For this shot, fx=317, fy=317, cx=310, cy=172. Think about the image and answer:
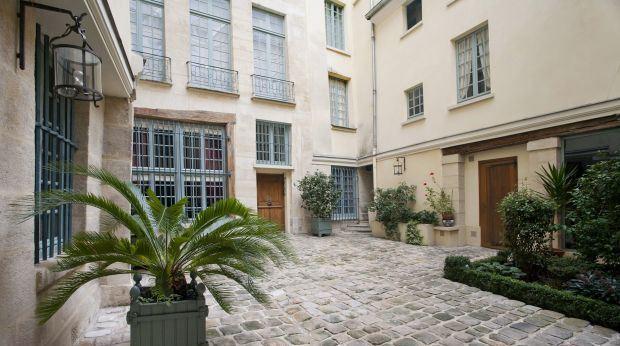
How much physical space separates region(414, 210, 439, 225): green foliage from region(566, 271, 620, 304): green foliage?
15.0ft

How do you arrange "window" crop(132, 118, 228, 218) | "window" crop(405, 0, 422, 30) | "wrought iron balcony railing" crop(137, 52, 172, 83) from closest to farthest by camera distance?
"window" crop(132, 118, 228, 218), "wrought iron balcony railing" crop(137, 52, 172, 83), "window" crop(405, 0, 422, 30)

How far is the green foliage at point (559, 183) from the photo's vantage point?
612 centimetres

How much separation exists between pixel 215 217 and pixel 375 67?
10.4 metres

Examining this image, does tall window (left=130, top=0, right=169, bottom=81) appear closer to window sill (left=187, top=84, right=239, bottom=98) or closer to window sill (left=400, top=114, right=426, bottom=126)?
window sill (left=187, top=84, right=239, bottom=98)

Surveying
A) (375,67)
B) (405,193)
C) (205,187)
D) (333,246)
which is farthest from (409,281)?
(375,67)

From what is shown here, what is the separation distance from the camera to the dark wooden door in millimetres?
7590

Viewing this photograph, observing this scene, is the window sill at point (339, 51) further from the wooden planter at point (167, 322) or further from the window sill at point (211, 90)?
the wooden planter at point (167, 322)

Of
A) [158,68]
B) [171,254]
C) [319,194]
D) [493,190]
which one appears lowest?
[171,254]

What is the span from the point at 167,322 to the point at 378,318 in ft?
7.77

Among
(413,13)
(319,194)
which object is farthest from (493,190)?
(413,13)

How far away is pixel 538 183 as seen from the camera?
6.75 metres

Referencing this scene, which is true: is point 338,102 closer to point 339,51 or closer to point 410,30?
point 339,51

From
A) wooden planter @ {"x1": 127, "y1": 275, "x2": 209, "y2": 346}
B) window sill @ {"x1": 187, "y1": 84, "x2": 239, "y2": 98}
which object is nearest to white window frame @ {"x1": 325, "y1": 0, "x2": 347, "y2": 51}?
window sill @ {"x1": 187, "y1": 84, "x2": 239, "y2": 98}

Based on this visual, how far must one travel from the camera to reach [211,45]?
1016 cm
